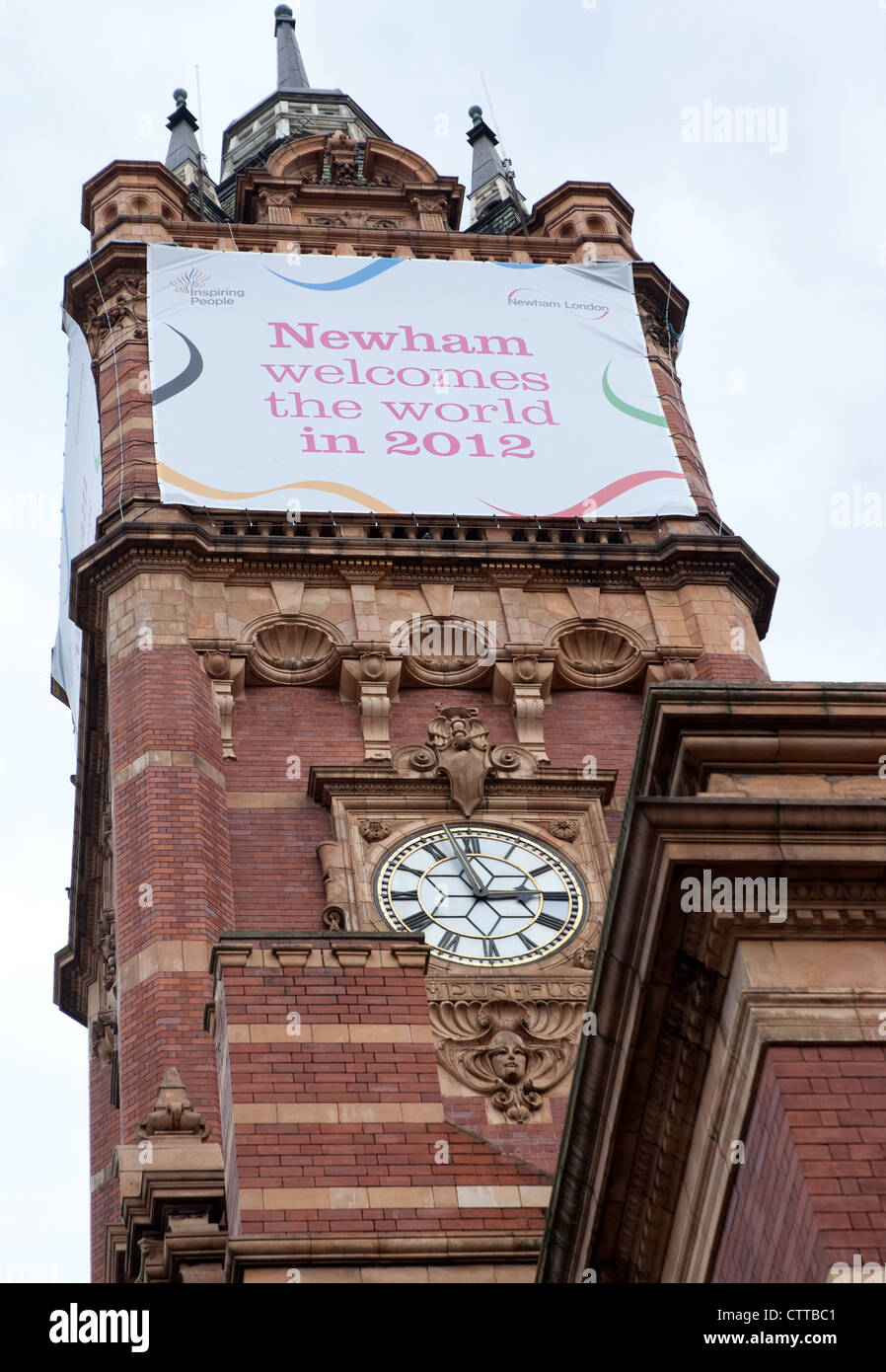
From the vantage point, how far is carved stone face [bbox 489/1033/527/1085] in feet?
91.2

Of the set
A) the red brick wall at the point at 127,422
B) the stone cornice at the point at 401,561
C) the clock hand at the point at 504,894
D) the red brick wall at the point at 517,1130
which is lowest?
the red brick wall at the point at 517,1130

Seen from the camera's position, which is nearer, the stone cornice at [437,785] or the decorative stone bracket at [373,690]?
the stone cornice at [437,785]

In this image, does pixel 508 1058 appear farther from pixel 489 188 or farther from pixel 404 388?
pixel 489 188

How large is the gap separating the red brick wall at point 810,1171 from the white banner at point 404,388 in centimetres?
2322

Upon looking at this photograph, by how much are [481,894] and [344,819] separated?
6.81 ft

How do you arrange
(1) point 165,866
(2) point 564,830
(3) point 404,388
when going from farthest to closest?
(3) point 404,388
(2) point 564,830
(1) point 165,866

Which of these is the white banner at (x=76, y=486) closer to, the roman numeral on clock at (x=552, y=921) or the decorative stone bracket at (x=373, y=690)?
the decorative stone bracket at (x=373, y=690)

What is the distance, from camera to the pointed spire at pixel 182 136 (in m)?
52.8

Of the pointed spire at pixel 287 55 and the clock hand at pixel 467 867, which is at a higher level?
the pointed spire at pixel 287 55

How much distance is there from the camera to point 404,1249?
20312mm

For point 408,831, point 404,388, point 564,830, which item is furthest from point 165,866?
point 404,388

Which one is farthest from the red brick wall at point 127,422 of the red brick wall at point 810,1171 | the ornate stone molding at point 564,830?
the red brick wall at point 810,1171

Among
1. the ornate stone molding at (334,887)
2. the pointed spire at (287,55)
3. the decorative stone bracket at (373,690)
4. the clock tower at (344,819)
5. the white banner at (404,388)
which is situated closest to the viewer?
the clock tower at (344,819)

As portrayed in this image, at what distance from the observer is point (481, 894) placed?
101 feet
